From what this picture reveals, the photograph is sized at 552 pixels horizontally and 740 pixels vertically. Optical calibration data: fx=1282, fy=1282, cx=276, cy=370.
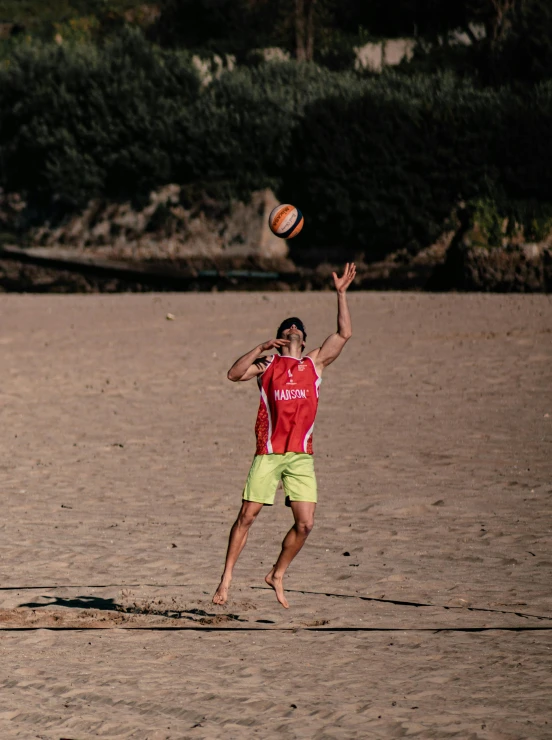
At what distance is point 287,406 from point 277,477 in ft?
1.44

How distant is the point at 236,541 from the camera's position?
7.79 metres

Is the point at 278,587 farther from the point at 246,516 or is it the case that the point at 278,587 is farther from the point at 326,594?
the point at 326,594

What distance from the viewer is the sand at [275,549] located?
605 centimetres

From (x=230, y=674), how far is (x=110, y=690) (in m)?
0.63

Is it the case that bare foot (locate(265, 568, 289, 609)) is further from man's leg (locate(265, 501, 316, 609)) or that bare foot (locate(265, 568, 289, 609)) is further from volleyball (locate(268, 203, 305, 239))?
volleyball (locate(268, 203, 305, 239))

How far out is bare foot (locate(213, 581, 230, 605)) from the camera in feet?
25.3

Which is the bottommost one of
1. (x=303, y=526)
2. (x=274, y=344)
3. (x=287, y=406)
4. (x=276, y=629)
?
(x=276, y=629)

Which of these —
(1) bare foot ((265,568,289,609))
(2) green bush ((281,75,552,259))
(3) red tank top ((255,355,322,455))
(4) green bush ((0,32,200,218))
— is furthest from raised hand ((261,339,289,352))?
(4) green bush ((0,32,200,218))

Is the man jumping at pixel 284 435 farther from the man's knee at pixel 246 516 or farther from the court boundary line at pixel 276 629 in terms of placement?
the court boundary line at pixel 276 629

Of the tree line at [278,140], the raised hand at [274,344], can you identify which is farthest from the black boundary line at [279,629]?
the tree line at [278,140]

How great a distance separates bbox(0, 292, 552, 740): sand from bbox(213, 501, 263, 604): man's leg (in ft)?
0.48

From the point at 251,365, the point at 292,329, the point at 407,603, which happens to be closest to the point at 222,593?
the point at 407,603

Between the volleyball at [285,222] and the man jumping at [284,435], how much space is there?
1.72 m

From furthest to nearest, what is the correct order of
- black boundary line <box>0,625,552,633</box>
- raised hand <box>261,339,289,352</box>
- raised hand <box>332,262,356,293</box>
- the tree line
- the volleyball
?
the tree line → the volleyball → raised hand <box>332,262,356,293</box> → raised hand <box>261,339,289,352</box> → black boundary line <box>0,625,552,633</box>
